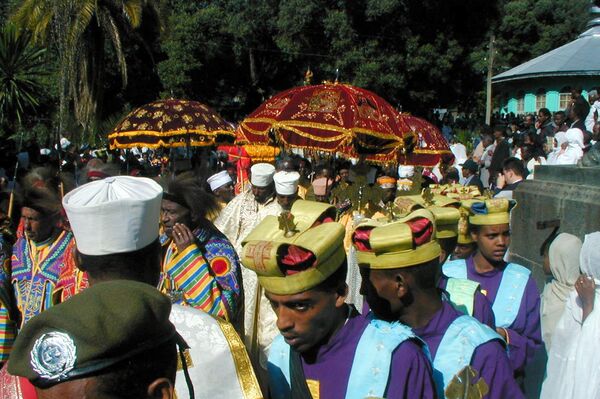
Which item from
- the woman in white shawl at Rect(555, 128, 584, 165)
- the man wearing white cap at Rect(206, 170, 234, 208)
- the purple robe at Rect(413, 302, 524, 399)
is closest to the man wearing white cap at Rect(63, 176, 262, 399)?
the purple robe at Rect(413, 302, 524, 399)

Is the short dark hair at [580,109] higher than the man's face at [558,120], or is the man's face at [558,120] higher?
the short dark hair at [580,109]

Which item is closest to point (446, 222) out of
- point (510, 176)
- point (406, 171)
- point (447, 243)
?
point (447, 243)

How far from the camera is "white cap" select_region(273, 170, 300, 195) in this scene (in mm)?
6812

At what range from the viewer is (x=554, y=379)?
15.8 ft

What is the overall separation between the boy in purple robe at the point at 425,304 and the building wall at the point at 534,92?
83.3 ft

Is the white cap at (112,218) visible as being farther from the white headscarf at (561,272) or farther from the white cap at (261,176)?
the white cap at (261,176)

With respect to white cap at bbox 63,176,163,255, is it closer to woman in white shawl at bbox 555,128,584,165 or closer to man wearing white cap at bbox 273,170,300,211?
man wearing white cap at bbox 273,170,300,211

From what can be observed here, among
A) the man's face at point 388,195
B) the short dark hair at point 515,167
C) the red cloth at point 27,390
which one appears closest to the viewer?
the red cloth at point 27,390

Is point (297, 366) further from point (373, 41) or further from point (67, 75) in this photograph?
point (373, 41)

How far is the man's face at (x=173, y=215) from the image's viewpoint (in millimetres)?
4438

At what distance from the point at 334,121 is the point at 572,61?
21712mm

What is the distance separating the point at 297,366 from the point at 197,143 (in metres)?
7.97

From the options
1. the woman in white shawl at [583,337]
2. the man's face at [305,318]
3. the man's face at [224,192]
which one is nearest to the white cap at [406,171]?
the man's face at [224,192]

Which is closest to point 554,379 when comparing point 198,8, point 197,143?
point 197,143
